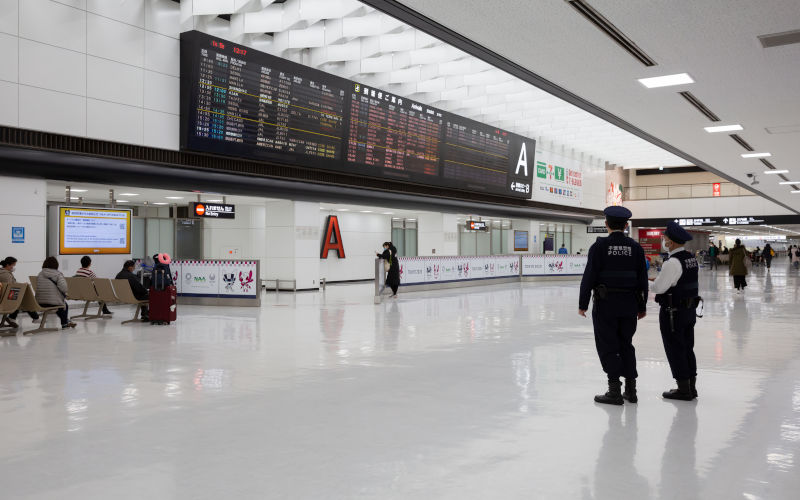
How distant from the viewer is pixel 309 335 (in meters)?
9.59

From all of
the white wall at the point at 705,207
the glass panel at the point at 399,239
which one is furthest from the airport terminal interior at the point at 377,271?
the white wall at the point at 705,207

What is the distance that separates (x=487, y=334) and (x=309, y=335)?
2.94 m

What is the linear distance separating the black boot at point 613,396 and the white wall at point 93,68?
397 inches

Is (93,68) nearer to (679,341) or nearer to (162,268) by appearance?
(162,268)

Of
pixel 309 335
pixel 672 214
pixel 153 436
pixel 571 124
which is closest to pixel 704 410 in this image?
pixel 153 436

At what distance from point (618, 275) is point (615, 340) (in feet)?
1.94

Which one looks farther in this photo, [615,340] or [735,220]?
[735,220]

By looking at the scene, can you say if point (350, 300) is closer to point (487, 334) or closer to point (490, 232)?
point (487, 334)

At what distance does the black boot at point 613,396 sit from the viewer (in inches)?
209

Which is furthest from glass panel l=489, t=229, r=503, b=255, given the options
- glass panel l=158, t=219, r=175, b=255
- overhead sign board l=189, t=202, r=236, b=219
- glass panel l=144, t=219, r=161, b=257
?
overhead sign board l=189, t=202, r=236, b=219

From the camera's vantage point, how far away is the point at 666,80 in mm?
7172

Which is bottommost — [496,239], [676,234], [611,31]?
[676,234]

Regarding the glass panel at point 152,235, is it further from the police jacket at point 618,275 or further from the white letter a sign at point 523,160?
the police jacket at point 618,275

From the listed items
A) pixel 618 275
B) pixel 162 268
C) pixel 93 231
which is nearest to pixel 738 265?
pixel 618 275
